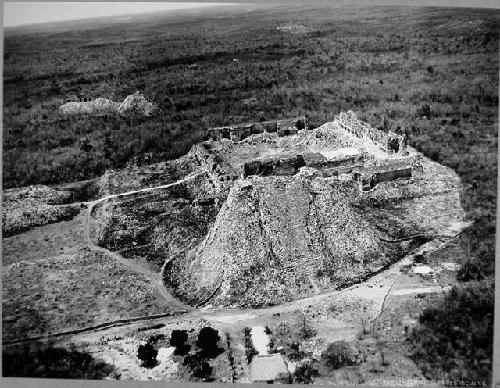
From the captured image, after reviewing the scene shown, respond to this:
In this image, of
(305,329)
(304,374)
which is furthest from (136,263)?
(304,374)

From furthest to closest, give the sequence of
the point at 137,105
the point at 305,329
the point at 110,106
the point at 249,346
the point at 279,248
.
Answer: the point at 110,106, the point at 137,105, the point at 279,248, the point at 305,329, the point at 249,346

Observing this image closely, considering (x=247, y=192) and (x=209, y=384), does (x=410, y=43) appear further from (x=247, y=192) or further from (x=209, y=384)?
(x=209, y=384)

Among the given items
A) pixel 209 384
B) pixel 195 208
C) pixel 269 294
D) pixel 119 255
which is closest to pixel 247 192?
pixel 195 208

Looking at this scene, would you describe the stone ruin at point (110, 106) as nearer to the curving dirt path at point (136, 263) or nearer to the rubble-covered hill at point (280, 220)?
the rubble-covered hill at point (280, 220)

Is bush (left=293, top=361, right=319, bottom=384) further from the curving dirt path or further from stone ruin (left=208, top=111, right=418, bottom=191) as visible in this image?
stone ruin (left=208, top=111, right=418, bottom=191)

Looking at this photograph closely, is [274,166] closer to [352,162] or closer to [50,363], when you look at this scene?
[352,162]

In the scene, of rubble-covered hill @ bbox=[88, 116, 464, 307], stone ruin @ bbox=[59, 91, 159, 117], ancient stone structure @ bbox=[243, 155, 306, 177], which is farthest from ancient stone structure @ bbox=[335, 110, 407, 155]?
stone ruin @ bbox=[59, 91, 159, 117]
